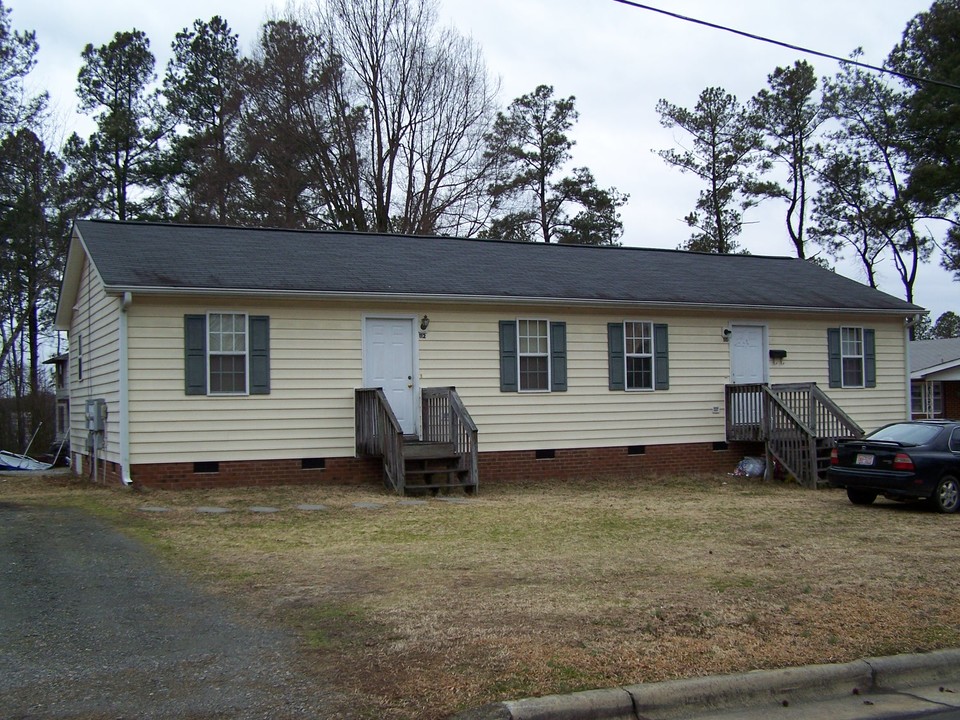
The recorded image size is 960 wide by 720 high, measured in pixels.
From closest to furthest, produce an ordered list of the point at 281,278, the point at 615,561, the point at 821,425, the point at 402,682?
1. the point at 402,682
2. the point at 615,561
3. the point at 281,278
4. the point at 821,425

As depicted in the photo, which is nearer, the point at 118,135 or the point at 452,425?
the point at 452,425

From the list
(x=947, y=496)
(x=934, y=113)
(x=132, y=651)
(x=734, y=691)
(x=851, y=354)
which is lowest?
(x=734, y=691)

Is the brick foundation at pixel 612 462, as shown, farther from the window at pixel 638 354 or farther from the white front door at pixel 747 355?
the white front door at pixel 747 355

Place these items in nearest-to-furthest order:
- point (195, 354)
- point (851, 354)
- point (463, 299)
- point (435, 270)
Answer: point (195, 354), point (463, 299), point (435, 270), point (851, 354)

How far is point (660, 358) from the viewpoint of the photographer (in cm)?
1802

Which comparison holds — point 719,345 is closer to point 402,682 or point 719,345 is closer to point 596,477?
point 596,477

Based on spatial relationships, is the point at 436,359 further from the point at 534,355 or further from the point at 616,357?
the point at 616,357

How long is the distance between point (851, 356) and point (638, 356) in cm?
529

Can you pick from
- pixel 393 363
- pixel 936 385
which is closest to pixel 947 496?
pixel 393 363

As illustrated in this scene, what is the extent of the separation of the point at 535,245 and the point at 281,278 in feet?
22.8

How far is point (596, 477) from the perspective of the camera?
56.9ft

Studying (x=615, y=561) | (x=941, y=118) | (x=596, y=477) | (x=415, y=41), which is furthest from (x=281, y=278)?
(x=941, y=118)

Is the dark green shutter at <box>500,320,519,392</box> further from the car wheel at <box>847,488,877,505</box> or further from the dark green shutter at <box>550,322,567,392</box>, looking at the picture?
the car wheel at <box>847,488,877,505</box>

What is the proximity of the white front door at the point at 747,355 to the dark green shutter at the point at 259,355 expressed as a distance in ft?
29.7
